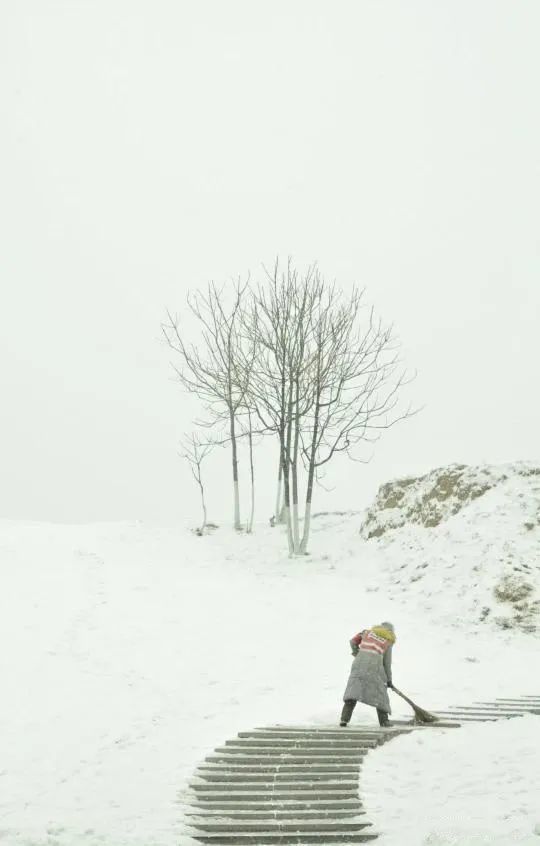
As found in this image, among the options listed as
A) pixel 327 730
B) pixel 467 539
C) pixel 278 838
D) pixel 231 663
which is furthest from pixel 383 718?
pixel 467 539

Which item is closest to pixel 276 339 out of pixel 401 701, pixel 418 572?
pixel 418 572

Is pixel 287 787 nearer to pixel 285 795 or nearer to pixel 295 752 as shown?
pixel 285 795

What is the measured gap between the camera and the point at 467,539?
1875 cm

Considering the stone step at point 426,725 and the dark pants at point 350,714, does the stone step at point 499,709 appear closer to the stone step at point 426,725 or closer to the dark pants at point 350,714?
the stone step at point 426,725

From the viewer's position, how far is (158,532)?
25.5m

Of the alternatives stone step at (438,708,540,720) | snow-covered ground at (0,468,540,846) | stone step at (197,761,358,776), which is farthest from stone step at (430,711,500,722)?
stone step at (197,761,358,776)

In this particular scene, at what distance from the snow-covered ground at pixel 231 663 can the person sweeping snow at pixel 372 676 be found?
2.55ft

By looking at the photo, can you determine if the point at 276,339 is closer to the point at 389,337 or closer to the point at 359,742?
the point at 389,337

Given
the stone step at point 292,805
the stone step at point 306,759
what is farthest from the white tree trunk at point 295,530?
the stone step at point 292,805

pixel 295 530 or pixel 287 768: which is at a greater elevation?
pixel 295 530

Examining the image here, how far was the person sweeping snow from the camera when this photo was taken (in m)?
9.94

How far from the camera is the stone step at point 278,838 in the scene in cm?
628

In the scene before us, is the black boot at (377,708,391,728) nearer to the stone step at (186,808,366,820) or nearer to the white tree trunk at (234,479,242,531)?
the stone step at (186,808,366,820)

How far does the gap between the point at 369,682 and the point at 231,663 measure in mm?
4821
